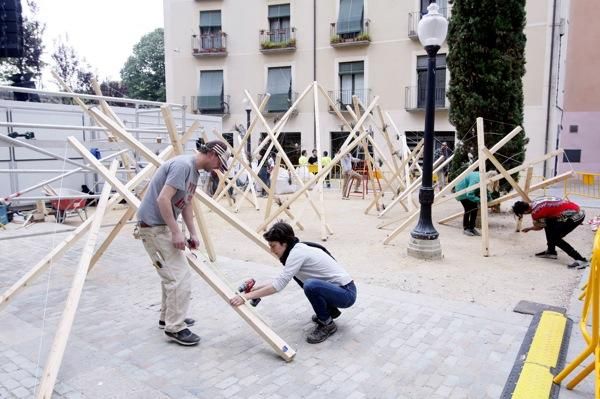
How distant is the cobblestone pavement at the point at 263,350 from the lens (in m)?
3.09

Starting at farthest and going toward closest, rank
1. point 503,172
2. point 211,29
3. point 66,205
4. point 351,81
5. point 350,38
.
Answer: point 211,29 → point 351,81 → point 350,38 → point 66,205 → point 503,172

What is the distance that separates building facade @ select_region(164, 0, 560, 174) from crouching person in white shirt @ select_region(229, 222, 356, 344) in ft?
55.2

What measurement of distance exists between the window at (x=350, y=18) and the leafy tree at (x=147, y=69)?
2255 cm

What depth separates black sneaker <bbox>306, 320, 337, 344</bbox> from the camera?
379 centimetres

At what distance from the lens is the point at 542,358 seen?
3.41 meters

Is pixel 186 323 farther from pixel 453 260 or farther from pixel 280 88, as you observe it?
pixel 280 88

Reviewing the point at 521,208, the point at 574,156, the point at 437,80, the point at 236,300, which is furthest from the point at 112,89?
the point at 236,300

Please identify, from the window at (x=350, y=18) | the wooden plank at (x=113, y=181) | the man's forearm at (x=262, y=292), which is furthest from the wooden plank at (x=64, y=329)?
the window at (x=350, y=18)

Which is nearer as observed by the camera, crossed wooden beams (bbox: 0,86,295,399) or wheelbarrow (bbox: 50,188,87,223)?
crossed wooden beams (bbox: 0,86,295,399)

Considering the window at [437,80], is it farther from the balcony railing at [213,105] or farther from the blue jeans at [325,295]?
the blue jeans at [325,295]

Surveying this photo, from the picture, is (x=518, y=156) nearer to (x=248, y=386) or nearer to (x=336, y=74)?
(x=248, y=386)

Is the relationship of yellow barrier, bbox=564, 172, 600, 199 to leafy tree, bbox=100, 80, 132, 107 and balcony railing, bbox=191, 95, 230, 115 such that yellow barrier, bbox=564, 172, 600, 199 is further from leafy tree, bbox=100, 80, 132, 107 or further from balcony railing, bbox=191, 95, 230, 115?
leafy tree, bbox=100, 80, 132, 107

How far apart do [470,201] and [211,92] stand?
60.8 feet

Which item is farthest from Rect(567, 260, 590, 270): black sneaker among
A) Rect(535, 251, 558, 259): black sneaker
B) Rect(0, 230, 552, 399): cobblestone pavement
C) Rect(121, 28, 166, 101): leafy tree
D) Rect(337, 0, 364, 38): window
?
Rect(121, 28, 166, 101): leafy tree
